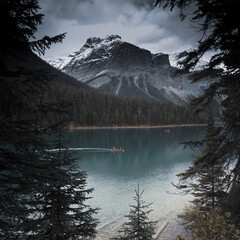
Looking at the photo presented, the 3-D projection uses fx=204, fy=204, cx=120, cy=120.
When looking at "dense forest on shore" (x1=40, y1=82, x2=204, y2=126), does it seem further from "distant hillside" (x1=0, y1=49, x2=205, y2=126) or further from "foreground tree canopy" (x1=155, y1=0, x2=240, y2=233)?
"foreground tree canopy" (x1=155, y1=0, x2=240, y2=233)

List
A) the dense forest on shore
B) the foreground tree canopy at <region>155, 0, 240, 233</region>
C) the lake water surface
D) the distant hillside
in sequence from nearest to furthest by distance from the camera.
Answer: the foreground tree canopy at <region>155, 0, 240, 233</region> < the lake water surface < the distant hillside < the dense forest on shore

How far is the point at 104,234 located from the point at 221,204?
13842 mm

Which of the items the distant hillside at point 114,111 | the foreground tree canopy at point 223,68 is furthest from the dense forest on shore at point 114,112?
the foreground tree canopy at point 223,68

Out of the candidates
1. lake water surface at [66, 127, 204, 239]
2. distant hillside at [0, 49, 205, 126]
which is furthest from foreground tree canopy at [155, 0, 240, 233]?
distant hillside at [0, 49, 205, 126]

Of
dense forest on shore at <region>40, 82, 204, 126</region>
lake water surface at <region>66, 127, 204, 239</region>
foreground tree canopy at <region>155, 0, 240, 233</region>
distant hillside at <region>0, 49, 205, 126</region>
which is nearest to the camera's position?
foreground tree canopy at <region>155, 0, 240, 233</region>

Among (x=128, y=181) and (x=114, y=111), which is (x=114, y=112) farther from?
(x=128, y=181)

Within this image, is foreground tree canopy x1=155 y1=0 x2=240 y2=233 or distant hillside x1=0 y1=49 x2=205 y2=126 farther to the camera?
distant hillside x1=0 y1=49 x2=205 y2=126

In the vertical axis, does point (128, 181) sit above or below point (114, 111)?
below

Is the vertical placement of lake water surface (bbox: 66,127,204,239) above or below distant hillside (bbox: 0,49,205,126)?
below

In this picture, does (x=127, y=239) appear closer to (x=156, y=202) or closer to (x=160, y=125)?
(x=156, y=202)

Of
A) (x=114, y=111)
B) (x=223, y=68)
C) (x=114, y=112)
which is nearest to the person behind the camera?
(x=223, y=68)

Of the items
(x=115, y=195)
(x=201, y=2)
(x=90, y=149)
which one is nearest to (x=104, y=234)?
(x=115, y=195)

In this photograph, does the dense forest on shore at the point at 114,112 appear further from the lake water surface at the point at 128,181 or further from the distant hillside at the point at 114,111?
the lake water surface at the point at 128,181

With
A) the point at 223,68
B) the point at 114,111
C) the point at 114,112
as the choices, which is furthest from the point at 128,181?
the point at 114,111
